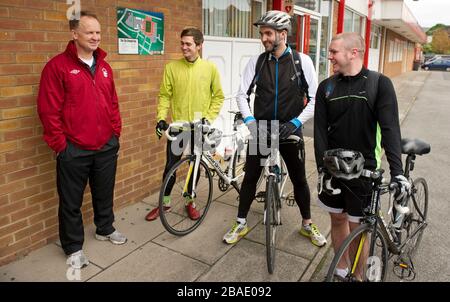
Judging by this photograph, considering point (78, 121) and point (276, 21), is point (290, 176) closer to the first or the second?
point (276, 21)

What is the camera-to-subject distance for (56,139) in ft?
9.52

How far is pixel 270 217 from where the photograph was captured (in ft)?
10.4

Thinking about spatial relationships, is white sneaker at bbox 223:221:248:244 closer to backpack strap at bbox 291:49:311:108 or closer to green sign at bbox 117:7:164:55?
backpack strap at bbox 291:49:311:108

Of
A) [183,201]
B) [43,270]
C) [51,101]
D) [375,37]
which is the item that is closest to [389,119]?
[51,101]

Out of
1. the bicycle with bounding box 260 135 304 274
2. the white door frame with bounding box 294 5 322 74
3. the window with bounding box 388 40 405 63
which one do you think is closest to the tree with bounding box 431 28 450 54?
the window with bounding box 388 40 405 63

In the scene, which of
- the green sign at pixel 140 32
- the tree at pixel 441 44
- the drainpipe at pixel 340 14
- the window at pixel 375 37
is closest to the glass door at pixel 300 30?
the drainpipe at pixel 340 14

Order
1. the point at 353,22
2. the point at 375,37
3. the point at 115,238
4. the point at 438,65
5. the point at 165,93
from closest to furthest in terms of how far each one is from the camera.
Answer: the point at 115,238
the point at 165,93
the point at 353,22
the point at 375,37
the point at 438,65

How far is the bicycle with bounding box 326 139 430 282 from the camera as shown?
2.40 m

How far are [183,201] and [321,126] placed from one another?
2.09 m

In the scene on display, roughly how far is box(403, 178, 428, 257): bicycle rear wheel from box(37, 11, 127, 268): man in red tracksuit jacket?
254cm

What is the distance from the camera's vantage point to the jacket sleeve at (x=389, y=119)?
7.93ft

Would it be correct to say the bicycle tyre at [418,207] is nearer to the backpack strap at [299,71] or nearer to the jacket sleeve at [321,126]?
the jacket sleeve at [321,126]
